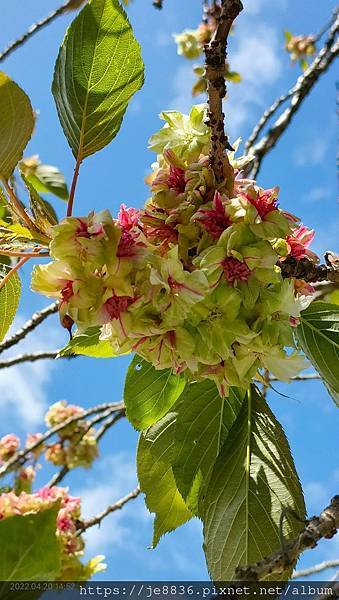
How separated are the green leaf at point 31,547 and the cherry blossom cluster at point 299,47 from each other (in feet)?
19.3

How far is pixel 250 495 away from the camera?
4.76ft

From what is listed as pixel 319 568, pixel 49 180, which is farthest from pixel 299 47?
pixel 319 568

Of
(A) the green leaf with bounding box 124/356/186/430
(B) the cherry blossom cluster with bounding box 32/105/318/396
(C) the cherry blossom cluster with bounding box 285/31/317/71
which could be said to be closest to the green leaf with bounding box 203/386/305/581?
(A) the green leaf with bounding box 124/356/186/430

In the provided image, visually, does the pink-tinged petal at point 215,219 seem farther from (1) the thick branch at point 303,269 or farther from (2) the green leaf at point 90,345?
(2) the green leaf at point 90,345

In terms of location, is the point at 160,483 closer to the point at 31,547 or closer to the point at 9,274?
the point at 9,274

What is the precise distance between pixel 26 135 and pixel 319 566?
8.46 feet

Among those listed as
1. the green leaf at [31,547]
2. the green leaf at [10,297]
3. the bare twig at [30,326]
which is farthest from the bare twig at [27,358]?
the green leaf at [31,547]

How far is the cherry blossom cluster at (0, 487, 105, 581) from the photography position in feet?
9.53

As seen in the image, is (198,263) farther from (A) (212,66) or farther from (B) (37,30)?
(B) (37,30)

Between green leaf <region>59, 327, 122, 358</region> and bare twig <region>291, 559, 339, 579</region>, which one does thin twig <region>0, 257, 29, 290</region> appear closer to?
green leaf <region>59, 327, 122, 358</region>

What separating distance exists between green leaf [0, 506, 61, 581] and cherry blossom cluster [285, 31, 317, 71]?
19.3 ft

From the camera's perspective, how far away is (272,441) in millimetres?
1535

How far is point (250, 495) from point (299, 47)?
5411 millimetres

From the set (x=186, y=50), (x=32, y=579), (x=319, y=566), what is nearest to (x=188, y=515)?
(x=32, y=579)
